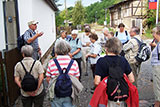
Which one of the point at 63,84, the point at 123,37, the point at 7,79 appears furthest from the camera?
the point at 123,37

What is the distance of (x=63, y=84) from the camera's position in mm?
2760

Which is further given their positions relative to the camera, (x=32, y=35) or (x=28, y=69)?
(x=32, y=35)

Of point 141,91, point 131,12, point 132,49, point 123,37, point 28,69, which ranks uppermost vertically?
point 131,12

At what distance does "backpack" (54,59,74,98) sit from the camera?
276cm

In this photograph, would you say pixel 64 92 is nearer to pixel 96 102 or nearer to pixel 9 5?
pixel 96 102

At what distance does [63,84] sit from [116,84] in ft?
2.55

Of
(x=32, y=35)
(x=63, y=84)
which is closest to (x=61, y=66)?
(x=63, y=84)

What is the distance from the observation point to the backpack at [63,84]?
2.76m

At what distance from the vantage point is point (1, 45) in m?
6.11

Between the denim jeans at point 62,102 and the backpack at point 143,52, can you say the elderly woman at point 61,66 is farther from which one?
the backpack at point 143,52

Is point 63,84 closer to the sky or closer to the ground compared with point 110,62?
closer to the ground

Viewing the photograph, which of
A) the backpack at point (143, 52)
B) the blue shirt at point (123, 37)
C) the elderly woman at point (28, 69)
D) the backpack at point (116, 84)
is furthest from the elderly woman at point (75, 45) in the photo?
the backpack at point (116, 84)

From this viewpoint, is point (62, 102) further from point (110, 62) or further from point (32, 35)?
point (32, 35)

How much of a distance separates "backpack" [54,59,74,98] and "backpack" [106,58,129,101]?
601 millimetres
